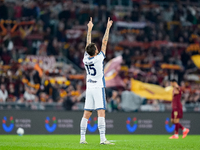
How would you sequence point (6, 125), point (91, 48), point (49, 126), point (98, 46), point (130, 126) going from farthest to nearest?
point (98, 46) → point (130, 126) → point (49, 126) → point (6, 125) → point (91, 48)

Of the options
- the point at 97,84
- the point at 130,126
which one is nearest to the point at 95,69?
the point at 97,84

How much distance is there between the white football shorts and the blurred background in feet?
26.9

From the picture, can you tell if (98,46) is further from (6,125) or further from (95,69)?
(95,69)

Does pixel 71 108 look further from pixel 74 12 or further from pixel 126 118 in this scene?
pixel 74 12

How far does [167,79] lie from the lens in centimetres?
2433

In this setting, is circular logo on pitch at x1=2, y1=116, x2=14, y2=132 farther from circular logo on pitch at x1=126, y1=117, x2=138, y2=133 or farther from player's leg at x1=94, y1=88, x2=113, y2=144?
player's leg at x1=94, y1=88, x2=113, y2=144

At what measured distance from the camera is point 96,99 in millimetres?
9625

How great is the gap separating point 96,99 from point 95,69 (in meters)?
0.70

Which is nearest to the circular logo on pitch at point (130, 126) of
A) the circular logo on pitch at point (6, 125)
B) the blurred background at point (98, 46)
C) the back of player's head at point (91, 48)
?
the blurred background at point (98, 46)

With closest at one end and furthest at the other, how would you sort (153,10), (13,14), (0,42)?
(0,42), (13,14), (153,10)

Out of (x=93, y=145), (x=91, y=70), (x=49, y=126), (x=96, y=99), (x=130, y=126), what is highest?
(x=91, y=70)

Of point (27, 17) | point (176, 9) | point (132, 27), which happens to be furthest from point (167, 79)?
point (27, 17)

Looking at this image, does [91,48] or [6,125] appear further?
[6,125]

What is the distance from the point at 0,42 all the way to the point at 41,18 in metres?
3.33
